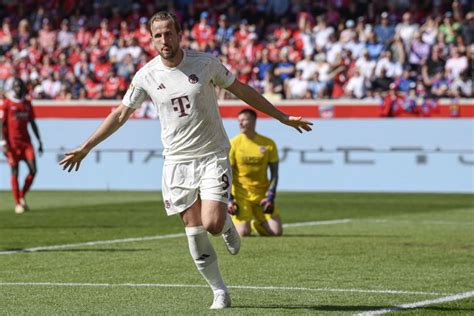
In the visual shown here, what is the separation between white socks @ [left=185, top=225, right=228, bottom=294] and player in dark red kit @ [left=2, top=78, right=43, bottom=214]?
13666 mm

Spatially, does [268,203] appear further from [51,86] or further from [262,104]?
[51,86]

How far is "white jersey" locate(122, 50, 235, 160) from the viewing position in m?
8.95

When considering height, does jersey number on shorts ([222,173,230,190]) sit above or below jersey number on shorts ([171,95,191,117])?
below

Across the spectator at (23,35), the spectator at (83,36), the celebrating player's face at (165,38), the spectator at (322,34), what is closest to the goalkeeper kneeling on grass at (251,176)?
the celebrating player's face at (165,38)

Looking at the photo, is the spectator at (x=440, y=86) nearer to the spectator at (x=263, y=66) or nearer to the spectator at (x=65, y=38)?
the spectator at (x=263, y=66)

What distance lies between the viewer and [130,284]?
10656 millimetres

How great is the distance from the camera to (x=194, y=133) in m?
9.00

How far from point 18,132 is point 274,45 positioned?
40.9 ft

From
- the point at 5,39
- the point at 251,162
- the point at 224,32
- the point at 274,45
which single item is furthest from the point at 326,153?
the point at 251,162

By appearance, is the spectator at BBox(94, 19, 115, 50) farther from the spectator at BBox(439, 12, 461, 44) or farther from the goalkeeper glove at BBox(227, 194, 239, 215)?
the goalkeeper glove at BBox(227, 194, 239, 215)

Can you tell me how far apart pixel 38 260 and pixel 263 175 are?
4.85 metres

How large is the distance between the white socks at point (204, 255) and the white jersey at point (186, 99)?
568mm

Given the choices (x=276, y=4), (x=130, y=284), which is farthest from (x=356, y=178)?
(x=130, y=284)

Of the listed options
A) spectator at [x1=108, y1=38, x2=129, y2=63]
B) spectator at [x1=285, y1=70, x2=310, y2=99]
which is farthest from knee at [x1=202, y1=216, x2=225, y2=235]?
spectator at [x1=108, y1=38, x2=129, y2=63]
